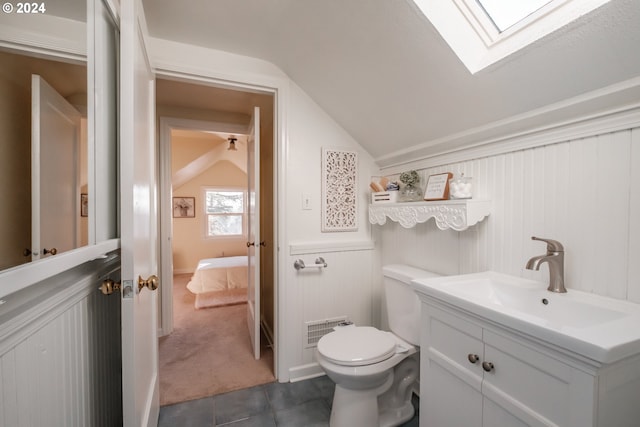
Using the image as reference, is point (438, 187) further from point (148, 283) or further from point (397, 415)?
point (148, 283)

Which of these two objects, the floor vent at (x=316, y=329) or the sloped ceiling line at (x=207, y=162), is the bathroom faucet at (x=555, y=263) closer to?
the floor vent at (x=316, y=329)

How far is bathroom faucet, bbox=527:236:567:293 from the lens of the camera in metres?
1.07

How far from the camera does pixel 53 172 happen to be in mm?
668

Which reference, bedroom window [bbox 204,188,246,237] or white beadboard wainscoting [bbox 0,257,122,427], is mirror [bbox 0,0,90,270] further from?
bedroom window [bbox 204,188,246,237]

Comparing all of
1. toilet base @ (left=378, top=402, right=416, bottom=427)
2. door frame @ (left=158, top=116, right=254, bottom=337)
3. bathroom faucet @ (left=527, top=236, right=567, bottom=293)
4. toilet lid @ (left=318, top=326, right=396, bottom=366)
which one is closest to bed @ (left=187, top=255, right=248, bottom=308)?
door frame @ (left=158, top=116, right=254, bottom=337)

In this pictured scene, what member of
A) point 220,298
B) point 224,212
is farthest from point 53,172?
point 224,212

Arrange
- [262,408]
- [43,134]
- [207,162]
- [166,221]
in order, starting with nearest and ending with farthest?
Answer: [43,134]
[262,408]
[166,221]
[207,162]

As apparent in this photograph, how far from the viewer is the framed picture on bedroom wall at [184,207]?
541 cm

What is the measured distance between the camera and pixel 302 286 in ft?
6.63

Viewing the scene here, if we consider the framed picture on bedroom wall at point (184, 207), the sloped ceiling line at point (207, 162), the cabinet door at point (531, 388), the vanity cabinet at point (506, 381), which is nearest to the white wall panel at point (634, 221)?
the vanity cabinet at point (506, 381)

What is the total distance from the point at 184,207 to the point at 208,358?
385 centimetres

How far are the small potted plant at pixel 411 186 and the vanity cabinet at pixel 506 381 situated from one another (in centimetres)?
78

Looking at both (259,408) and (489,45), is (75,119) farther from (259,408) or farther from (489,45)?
(259,408)

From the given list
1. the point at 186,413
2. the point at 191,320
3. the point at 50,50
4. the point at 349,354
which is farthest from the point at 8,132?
the point at 191,320
